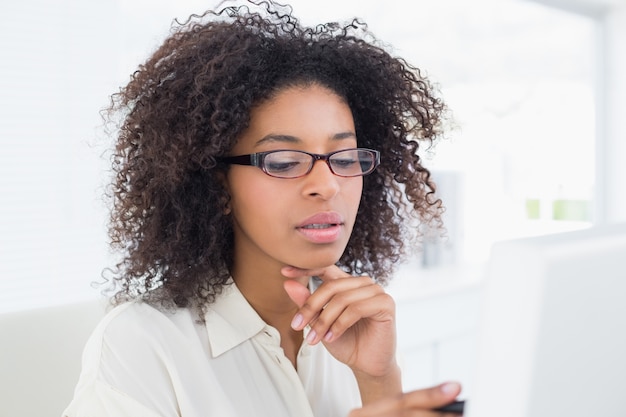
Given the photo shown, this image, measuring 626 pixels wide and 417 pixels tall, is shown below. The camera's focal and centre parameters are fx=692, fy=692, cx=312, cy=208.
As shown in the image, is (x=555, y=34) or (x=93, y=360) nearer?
(x=93, y=360)

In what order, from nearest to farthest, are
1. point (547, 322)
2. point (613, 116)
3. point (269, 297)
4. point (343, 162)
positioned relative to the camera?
point (547, 322), point (343, 162), point (269, 297), point (613, 116)

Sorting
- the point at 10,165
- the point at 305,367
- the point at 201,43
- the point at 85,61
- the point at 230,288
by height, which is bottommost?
the point at 305,367

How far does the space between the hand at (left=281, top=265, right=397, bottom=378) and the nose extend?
158 millimetres

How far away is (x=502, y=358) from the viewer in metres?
0.41

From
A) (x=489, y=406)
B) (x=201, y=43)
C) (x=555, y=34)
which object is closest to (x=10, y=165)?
(x=201, y=43)

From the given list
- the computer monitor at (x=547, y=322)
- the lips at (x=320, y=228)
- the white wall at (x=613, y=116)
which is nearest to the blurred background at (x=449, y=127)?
the white wall at (x=613, y=116)

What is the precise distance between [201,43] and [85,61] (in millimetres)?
1058

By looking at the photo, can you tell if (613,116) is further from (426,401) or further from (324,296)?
(426,401)

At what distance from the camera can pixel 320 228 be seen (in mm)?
1262

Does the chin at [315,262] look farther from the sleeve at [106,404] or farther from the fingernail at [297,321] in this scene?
the sleeve at [106,404]

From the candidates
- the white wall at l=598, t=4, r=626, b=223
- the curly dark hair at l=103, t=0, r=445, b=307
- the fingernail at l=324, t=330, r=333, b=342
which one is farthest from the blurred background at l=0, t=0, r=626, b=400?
the fingernail at l=324, t=330, r=333, b=342

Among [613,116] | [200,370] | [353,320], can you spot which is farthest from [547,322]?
[613,116]

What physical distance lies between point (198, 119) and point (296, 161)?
0.22 m

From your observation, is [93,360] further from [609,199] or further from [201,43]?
[609,199]
